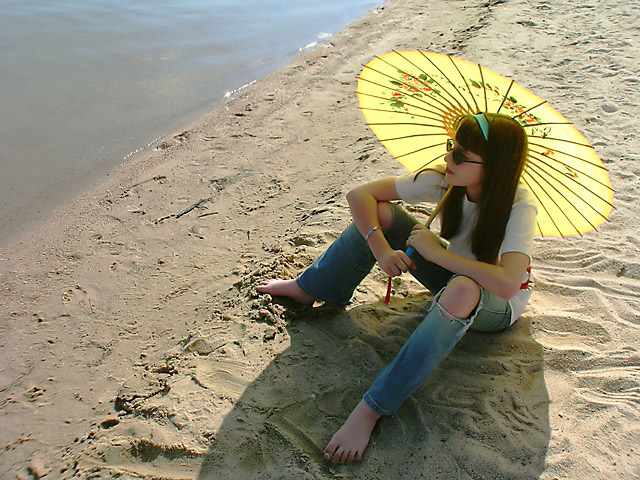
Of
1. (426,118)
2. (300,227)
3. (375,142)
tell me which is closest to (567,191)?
(426,118)

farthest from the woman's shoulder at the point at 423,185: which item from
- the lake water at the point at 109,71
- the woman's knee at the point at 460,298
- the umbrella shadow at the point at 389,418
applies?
the lake water at the point at 109,71

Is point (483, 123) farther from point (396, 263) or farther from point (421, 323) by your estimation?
point (421, 323)

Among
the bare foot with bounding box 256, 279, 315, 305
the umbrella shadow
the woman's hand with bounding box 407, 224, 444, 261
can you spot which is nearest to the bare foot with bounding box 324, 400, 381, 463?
the umbrella shadow

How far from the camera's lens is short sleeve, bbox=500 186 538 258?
2064 mm

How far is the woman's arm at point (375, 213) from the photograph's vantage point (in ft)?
7.49

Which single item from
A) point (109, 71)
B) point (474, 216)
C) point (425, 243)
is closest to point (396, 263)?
point (425, 243)

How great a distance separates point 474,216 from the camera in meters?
2.27

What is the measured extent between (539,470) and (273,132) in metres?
4.08

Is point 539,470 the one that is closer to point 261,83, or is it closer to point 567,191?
point 567,191

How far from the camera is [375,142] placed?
190 inches

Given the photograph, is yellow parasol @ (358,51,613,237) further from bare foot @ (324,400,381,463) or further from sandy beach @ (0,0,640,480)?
bare foot @ (324,400,381,463)

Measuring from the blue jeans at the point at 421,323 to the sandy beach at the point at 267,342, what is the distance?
18cm

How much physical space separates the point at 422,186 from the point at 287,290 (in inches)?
35.9

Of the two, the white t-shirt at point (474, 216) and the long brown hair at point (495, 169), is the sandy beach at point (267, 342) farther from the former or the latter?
the long brown hair at point (495, 169)
